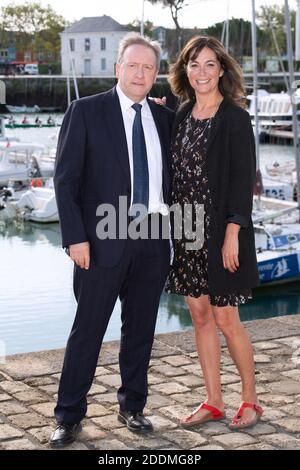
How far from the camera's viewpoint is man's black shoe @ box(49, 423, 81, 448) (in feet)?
11.7

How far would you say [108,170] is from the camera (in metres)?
3.60

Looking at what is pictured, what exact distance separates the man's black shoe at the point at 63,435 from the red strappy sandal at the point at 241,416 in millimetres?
668

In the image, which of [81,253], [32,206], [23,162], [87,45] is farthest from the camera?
[87,45]

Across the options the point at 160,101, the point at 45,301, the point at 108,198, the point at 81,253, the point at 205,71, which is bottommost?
the point at 45,301

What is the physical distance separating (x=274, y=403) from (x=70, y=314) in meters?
8.44

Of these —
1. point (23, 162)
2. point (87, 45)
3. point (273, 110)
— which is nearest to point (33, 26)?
point (87, 45)

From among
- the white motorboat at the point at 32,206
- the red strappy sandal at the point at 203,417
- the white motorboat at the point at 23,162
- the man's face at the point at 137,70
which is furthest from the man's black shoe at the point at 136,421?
the white motorboat at the point at 23,162

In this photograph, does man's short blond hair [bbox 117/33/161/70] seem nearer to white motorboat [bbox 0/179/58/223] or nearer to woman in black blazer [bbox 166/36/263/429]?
→ woman in black blazer [bbox 166/36/263/429]

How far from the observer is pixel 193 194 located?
12.2 feet

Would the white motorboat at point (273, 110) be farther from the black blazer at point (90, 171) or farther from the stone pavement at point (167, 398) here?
the black blazer at point (90, 171)

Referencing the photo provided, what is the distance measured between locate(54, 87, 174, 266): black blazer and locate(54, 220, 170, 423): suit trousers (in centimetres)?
8

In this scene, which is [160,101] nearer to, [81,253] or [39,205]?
[81,253]

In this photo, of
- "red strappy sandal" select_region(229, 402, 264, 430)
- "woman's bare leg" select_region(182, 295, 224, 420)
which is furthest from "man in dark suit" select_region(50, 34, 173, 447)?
"red strappy sandal" select_region(229, 402, 264, 430)

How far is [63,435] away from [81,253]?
735mm
